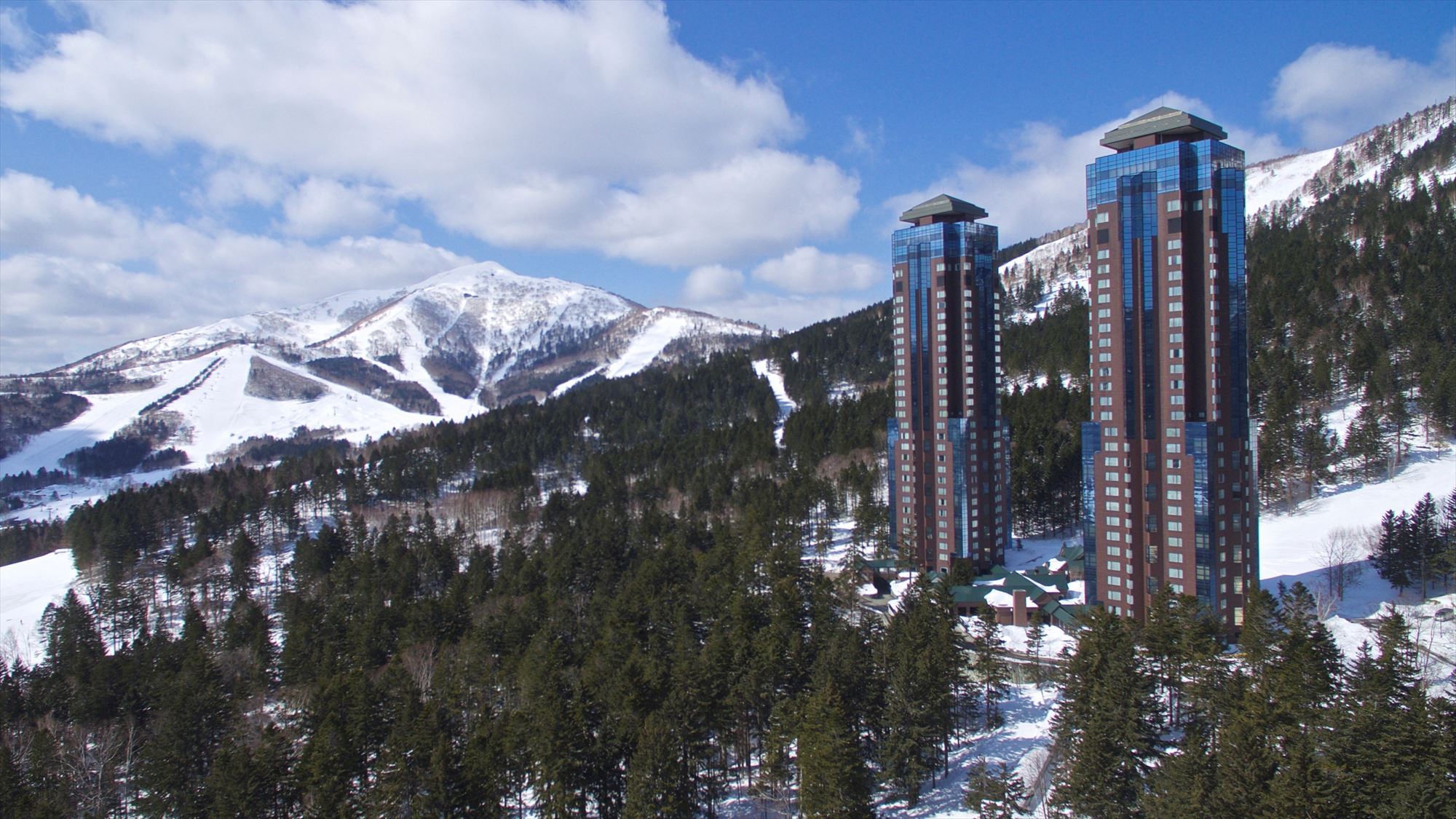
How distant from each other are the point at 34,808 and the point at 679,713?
85.6ft

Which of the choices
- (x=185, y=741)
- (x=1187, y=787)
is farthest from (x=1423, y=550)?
(x=185, y=741)

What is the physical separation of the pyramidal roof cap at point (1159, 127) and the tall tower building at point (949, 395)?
1749cm

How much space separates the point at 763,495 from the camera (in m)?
73.2

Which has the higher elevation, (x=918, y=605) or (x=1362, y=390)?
(x=1362, y=390)

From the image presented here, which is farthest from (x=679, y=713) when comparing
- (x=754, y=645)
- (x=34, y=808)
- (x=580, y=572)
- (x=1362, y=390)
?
(x=1362, y=390)

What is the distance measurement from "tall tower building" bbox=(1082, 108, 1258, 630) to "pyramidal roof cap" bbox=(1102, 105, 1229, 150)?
8cm

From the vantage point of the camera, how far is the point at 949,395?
63.4m

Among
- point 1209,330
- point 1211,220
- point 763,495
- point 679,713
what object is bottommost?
point 679,713

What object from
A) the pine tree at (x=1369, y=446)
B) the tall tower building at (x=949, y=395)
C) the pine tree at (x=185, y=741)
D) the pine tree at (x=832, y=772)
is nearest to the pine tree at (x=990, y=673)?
the pine tree at (x=832, y=772)

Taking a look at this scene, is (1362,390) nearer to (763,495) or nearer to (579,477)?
(763,495)

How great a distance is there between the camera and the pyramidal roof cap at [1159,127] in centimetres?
4397

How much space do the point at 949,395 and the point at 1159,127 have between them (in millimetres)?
24987

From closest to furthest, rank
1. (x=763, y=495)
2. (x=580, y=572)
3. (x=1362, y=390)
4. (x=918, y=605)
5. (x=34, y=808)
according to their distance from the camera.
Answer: (x=34, y=808), (x=918, y=605), (x=580, y=572), (x=763, y=495), (x=1362, y=390)

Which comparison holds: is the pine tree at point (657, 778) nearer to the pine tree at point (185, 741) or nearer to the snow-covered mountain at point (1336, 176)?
the pine tree at point (185, 741)
